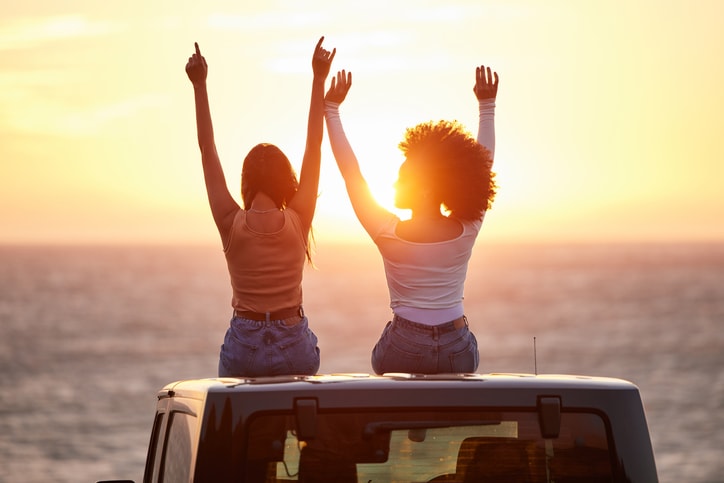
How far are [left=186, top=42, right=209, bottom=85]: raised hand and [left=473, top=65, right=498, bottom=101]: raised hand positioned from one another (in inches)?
53.1

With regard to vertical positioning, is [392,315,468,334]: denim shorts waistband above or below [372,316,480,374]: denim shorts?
above

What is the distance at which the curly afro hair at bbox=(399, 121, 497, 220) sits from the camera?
263 inches

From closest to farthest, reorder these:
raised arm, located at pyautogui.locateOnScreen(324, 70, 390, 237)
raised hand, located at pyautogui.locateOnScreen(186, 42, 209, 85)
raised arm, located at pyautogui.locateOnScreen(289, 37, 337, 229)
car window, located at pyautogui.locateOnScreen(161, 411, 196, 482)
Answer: car window, located at pyautogui.locateOnScreen(161, 411, 196, 482) < raised arm, located at pyautogui.locateOnScreen(324, 70, 390, 237) < raised arm, located at pyautogui.locateOnScreen(289, 37, 337, 229) < raised hand, located at pyautogui.locateOnScreen(186, 42, 209, 85)

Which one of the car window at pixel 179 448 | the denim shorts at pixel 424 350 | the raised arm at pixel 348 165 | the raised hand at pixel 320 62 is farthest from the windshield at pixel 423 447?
the raised hand at pixel 320 62

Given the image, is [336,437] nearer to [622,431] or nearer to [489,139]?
[622,431]

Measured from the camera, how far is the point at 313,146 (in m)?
7.25

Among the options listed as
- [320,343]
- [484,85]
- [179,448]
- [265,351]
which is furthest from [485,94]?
[320,343]

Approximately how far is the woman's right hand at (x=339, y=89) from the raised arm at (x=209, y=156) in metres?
0.59

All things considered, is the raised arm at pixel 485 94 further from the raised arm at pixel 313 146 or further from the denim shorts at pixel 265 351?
the denim shorts at pixel 265 351

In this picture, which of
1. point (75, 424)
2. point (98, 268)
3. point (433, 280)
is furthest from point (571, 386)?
point (98, 268)

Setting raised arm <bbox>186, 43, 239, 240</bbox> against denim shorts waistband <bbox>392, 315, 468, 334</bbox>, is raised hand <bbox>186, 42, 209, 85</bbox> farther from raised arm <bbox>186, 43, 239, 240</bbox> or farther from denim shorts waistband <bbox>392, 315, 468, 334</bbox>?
denim shorts waistband <bbox>392, 315, 468, 334</bbox>

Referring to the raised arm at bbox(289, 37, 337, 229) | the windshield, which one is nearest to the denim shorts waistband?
the raised arm at bbox(289, 37, 337, 229)

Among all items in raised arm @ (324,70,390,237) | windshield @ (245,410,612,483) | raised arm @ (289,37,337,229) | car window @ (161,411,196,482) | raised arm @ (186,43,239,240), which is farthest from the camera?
raised arm @ (289,37,337,229)

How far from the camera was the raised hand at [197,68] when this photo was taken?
7.45 meters
